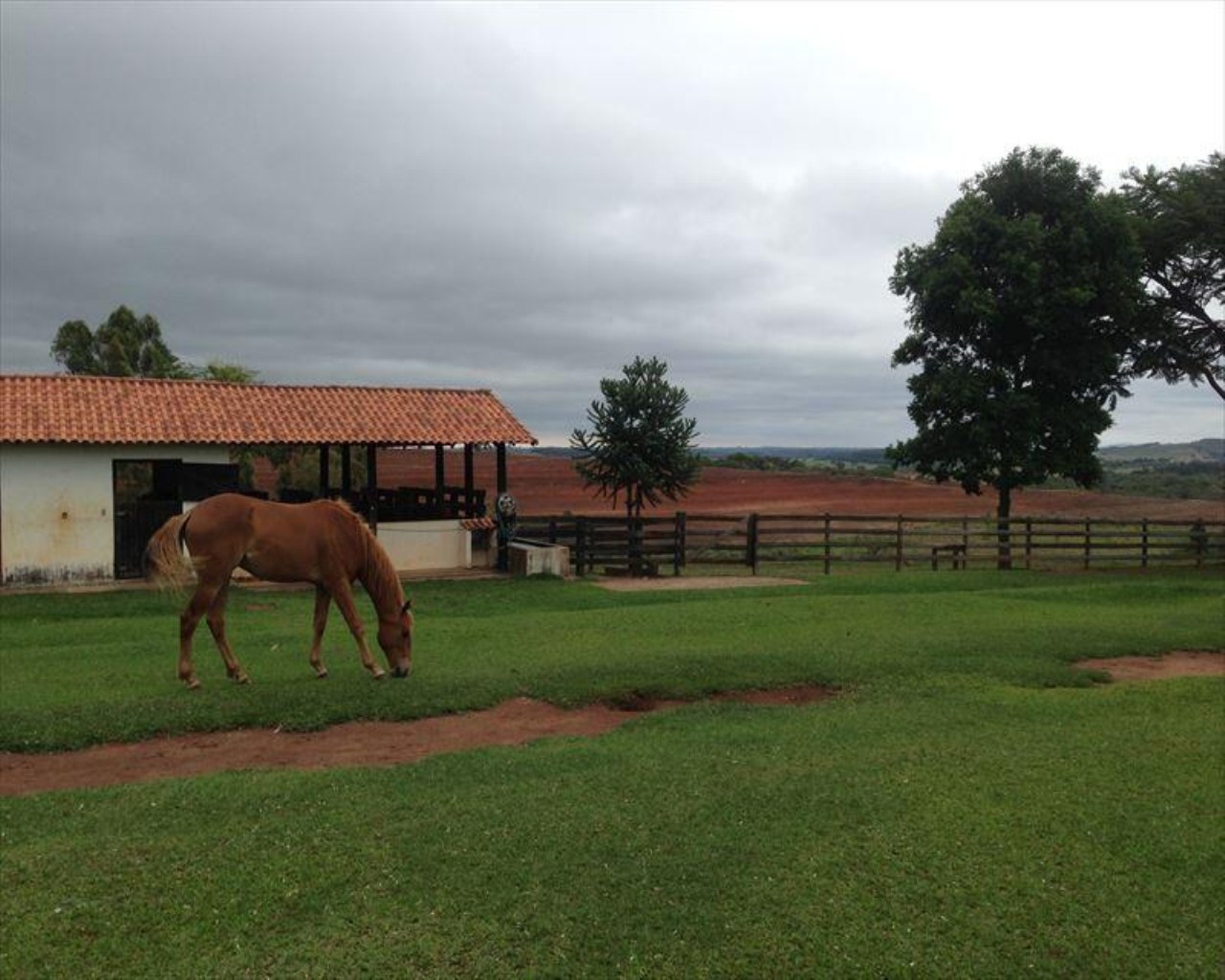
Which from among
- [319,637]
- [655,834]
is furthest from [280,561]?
[655,834]

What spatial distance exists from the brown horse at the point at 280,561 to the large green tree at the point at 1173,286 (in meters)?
22.3

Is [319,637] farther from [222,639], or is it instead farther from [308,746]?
[308,746]

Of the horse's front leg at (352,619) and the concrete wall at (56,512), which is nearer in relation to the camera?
the horse's front leg at (352,619)

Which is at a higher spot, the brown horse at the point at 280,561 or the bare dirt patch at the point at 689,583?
the brown horse at the point at 280,561

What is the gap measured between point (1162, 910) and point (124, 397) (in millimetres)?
18989

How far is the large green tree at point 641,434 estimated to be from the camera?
20.3 m

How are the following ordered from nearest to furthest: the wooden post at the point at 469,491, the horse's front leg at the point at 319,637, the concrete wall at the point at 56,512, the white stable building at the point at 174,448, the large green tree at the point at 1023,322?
the horse's front leg at the point at 319,637, the concrete wall at the point at 56,512, the white stable building at the point at 174,448, the wooden post at the point at 469,491, the large green tree at the point at 1023,322

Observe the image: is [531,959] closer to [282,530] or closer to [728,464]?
[282,530]

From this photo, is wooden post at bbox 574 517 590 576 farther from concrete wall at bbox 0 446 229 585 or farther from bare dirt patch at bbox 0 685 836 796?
bare dirt patch at bbox 0 685 836 796

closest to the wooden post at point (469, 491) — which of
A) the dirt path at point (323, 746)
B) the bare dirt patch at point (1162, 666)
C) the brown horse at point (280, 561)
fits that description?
the brown horse at point (280, 561)

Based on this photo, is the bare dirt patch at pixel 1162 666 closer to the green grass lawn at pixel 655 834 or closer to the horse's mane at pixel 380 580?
the green grass lawn at pixel 655 834

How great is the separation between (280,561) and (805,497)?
47.9 meters

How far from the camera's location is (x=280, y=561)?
915 centimetres

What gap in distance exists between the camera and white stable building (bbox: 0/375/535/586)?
53.7 feet
